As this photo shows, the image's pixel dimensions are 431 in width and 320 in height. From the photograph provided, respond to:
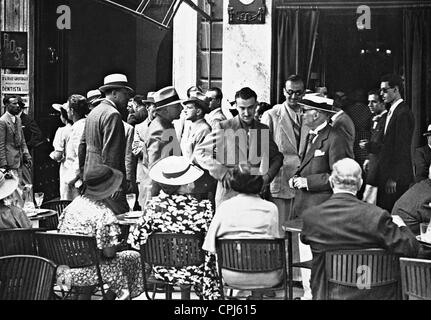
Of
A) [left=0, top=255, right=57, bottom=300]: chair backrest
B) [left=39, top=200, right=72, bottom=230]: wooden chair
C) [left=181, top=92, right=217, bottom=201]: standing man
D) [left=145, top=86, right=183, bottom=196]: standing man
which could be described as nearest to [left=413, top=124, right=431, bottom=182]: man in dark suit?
[left=181, top=92, right=217, bottom=201]: standing man

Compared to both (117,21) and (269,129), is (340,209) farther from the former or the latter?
(117,21)

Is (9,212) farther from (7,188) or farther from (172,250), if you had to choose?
(172,250)

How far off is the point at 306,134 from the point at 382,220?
2370 mm

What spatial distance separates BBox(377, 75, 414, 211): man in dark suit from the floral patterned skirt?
231 cm

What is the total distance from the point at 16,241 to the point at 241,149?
2.08 metres

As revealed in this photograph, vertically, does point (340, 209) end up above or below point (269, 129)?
below

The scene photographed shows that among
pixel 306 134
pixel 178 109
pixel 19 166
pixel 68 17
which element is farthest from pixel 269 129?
pixel 19 166

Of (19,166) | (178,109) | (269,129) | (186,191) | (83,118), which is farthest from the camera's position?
(19,166)

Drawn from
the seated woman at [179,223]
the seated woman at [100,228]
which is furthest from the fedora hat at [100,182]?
the seated woman at [179,223]

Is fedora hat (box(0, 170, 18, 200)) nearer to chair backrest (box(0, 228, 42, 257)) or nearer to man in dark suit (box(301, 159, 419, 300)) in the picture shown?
chair backrest (box(0, 228, 42, 257))

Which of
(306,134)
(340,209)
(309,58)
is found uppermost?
(309,58)

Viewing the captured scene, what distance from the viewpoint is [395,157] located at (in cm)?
694

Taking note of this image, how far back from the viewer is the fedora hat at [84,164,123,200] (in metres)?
5.45

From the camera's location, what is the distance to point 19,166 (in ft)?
29.3
